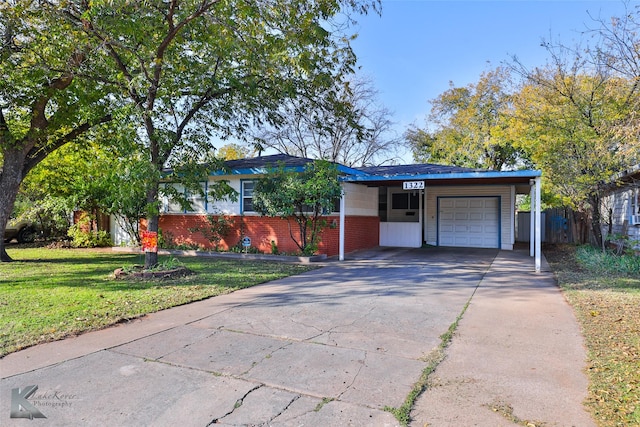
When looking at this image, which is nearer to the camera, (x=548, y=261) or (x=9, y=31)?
(x=9, y=31)

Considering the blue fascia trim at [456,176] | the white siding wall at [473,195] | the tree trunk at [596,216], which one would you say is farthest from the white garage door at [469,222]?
the blue fascia trim at [456,176]

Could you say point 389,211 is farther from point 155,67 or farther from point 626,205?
point 155,67

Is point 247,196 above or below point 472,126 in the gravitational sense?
below

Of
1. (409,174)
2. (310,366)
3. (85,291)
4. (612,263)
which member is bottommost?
(310,366)

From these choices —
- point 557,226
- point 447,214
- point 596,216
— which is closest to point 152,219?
point 447,214

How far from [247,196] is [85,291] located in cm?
708

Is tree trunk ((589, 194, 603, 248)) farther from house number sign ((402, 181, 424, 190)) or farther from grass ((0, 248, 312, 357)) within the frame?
grass ((0, 248, 312, 357))

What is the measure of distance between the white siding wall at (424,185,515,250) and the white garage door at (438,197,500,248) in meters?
0.17

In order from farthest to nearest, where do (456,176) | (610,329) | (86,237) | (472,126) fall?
(472,126) < (86,237) < (456,176) < (610,329)

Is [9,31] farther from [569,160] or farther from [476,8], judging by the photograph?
[569,160]

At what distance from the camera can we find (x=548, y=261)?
39.5ft

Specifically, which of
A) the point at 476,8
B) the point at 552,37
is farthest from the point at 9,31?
the point at 552,37

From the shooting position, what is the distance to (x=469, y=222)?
16203 mm

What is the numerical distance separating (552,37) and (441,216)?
25.7 ft
